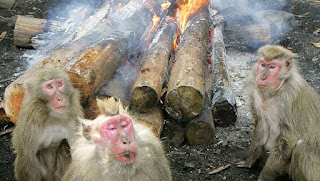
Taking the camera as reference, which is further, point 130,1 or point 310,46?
point 310,46

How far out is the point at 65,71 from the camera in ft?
16.8

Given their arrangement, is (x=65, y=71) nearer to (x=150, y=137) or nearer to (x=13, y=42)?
(x=150, y=137)

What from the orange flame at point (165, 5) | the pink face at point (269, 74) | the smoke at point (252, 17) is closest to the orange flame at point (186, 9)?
the orange flame at point (165, 5)

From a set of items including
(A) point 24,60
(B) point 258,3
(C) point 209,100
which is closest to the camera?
(C) point 209,100

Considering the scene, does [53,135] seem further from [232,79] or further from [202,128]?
[232,79]

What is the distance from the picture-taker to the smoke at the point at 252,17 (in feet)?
30.8

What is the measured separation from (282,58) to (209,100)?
1.65 meters

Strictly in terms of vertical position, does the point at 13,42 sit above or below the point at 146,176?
below

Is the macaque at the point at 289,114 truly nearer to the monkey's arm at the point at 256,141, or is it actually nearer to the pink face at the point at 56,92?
the monkey's arm at the point at 256,141

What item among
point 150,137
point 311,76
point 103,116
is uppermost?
point 103,116

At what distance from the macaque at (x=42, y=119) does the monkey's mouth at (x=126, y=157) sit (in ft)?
4.79

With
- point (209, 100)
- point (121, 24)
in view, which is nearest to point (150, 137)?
point (209, 100)

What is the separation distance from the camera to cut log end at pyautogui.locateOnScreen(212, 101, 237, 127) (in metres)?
6.11

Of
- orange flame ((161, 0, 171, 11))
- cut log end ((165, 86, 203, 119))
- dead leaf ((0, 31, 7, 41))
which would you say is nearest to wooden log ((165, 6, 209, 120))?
cut log end ((165, 86, 203, 119))
